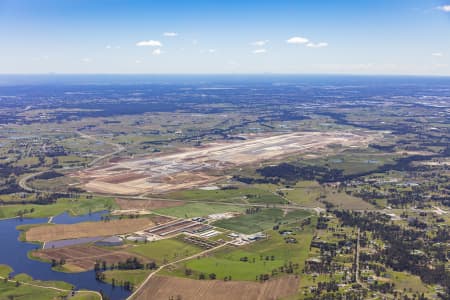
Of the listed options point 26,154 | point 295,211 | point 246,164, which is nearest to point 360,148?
point 246,164

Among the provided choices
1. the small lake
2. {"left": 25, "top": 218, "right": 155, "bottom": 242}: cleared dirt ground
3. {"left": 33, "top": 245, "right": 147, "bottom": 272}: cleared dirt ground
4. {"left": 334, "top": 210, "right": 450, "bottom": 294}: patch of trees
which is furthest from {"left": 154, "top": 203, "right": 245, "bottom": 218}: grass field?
{"left": 334, "top": 210, "right": 450, "bottom": 294}: patch of trees

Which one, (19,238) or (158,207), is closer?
(19,238)

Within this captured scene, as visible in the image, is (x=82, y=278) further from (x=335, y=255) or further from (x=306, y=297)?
(x=335, y=255)

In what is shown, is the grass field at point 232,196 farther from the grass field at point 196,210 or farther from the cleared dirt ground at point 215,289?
the cleared dirt ground at point 215,289

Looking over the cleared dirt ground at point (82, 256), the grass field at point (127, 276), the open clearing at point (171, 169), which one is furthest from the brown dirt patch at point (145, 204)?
the grass field at point (127, 276)

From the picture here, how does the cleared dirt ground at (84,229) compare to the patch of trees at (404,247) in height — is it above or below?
above

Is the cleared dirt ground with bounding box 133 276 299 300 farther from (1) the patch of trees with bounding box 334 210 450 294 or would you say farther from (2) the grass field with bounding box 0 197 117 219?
(2) the grass field with bounding box 0 197 117 219
